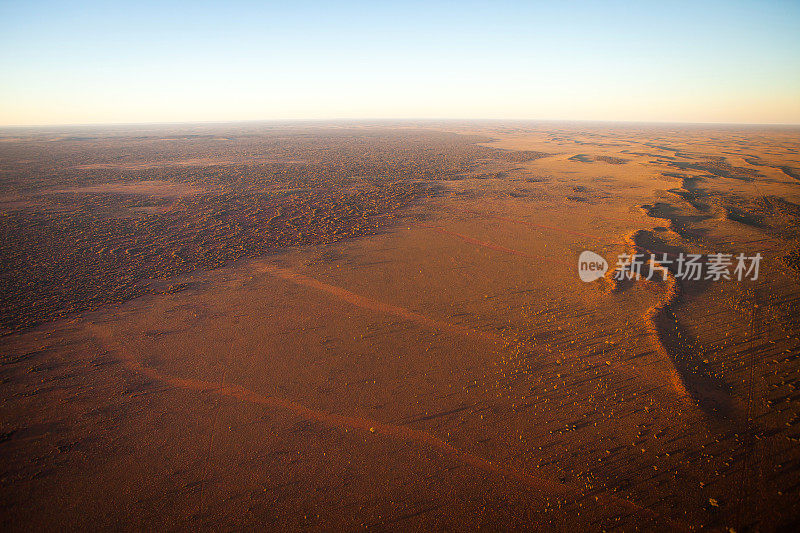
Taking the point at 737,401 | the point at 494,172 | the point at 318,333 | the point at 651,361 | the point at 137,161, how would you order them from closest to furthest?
the point at 737,401 → the point at 651,361 → the point at 318,333 → the point at 494,172 → the point at 137,161

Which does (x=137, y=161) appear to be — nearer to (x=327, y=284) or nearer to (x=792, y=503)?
(x=327, y=284)

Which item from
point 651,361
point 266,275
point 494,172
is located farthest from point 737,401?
point 494,172

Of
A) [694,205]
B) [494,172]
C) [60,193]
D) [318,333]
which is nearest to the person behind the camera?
[318,333]

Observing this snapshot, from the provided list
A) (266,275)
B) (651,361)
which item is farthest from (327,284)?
(651,361)

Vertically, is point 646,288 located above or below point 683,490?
above

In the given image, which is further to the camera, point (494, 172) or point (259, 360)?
point (494, 172)

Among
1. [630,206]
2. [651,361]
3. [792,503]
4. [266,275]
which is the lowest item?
[792,503]
